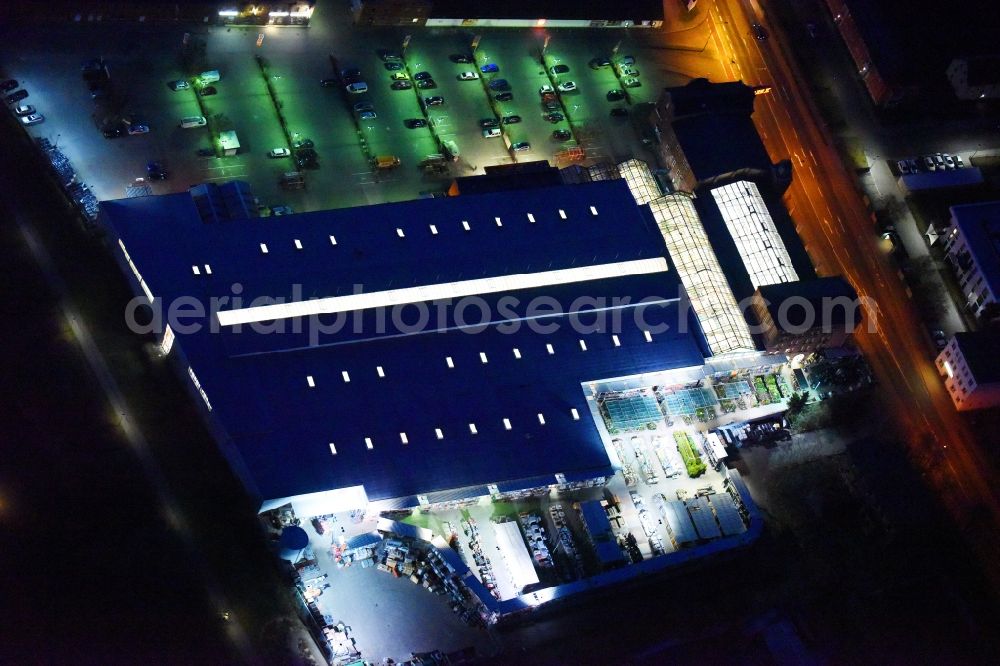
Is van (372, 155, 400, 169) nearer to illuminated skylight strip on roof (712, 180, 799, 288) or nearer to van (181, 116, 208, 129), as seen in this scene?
van (181, 116, 208, 129)

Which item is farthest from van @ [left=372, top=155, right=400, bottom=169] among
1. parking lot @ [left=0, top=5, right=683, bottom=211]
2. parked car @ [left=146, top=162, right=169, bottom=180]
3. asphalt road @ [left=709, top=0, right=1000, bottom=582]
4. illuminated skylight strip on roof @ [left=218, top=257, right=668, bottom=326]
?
asphalt road @ [left=709, top=0, right=1000, bottom=582]

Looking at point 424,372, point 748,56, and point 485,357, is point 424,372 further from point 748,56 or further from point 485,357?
point 748,56

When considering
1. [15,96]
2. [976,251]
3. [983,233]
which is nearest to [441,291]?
[15,96]

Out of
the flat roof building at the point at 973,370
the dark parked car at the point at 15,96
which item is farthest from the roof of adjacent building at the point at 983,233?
the dark parked car at the point at 15,96

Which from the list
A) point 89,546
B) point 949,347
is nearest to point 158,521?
point 89,546

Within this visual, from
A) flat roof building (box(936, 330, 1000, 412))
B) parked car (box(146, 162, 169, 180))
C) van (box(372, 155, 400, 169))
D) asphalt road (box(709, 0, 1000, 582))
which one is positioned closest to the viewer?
asphalt road (box(709, 0, 1000, 582))

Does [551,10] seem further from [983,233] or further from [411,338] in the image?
[983,233]
